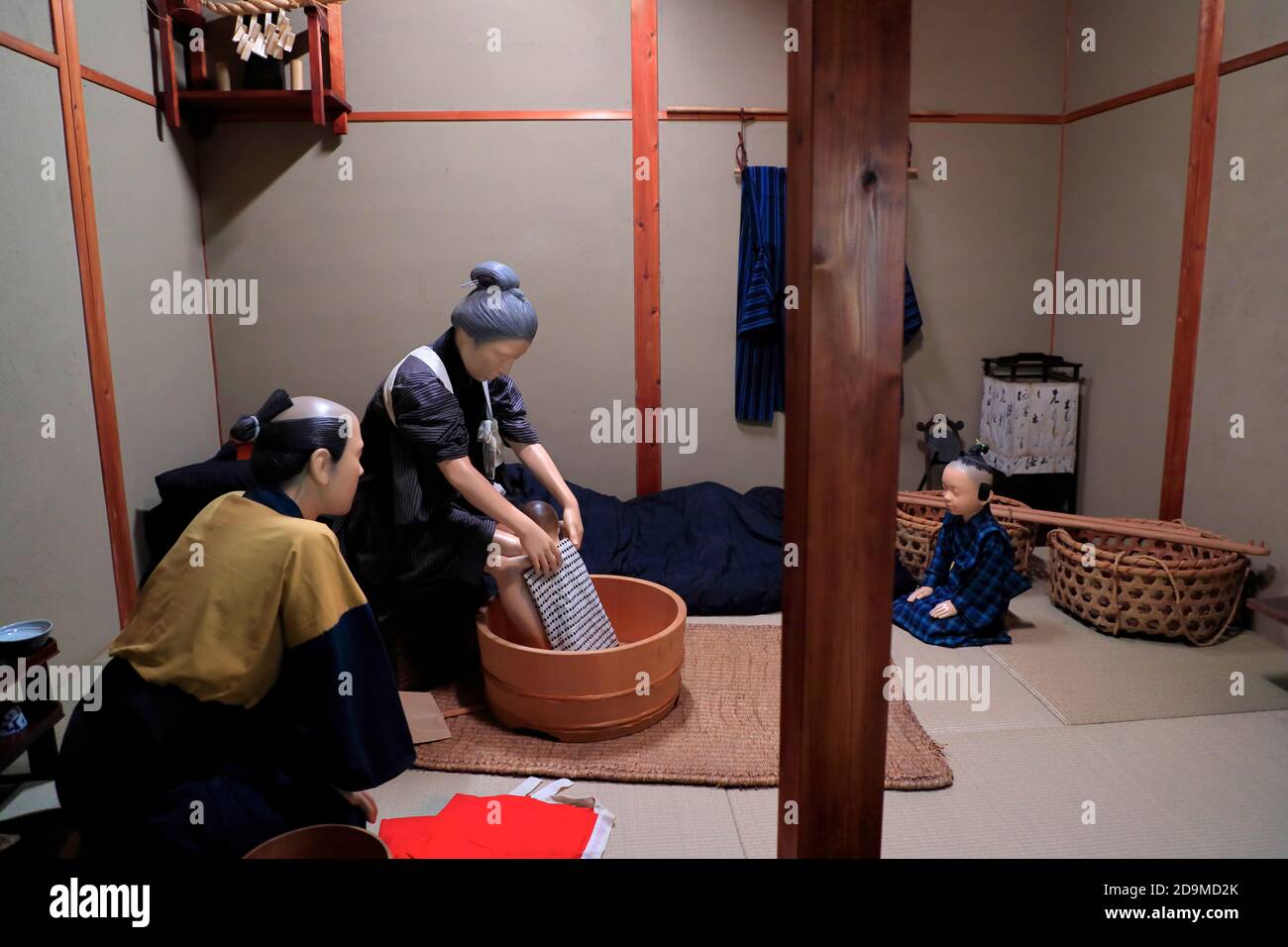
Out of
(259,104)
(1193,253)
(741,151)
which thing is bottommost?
(1193,253)

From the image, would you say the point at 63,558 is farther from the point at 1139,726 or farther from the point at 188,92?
the point at 1139,726

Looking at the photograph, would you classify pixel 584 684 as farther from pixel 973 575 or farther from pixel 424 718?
pixel 973 575

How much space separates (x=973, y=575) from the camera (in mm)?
3479

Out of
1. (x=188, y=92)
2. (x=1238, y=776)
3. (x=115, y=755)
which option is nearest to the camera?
(x=115, y=755)

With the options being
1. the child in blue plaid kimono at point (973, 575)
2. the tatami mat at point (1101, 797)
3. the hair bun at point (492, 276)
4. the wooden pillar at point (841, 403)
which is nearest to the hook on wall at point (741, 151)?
the child in blue plaid kimono at point (973, 575)

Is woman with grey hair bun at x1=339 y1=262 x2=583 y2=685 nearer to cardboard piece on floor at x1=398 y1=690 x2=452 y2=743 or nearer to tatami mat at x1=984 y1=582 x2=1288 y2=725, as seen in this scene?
cardboard piece on floor at x1=398 y1=690 x2=452 y2=743

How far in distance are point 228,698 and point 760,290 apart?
3446 mm

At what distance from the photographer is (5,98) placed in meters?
2.84

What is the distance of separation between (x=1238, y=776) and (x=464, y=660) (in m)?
2.30

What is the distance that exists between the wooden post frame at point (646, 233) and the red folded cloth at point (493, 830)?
2654 millimetres

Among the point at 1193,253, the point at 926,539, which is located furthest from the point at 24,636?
the point at 1193,253

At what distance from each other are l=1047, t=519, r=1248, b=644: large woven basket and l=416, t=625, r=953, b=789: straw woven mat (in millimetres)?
1050

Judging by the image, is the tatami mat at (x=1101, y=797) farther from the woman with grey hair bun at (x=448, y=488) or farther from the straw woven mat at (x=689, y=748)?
the woman with grey hair bun at (x=448, y=488)

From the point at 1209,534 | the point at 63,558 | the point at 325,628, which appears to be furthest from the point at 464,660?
the point at 1209,534
